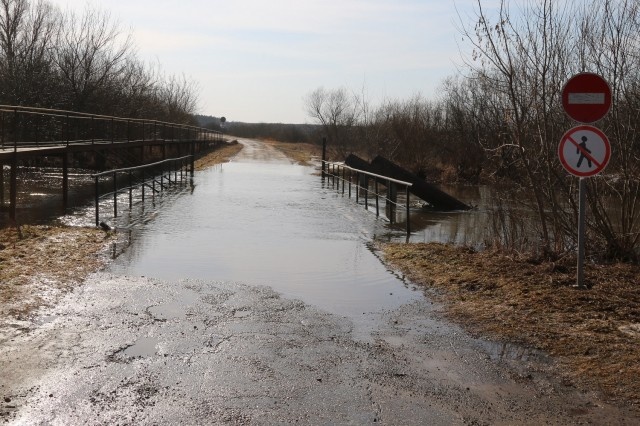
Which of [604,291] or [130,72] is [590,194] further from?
[130,72]

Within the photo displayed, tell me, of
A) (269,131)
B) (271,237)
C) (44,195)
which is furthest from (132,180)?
(269,131)

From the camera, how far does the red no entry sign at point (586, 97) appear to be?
743 cm

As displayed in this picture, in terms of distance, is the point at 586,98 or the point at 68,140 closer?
the point at 586,98

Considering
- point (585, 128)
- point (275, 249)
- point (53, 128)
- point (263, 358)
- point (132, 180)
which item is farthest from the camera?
point (132, 180)

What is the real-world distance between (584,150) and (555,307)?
1754 millimetres

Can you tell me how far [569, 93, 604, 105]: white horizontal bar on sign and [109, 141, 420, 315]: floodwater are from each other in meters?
2.88

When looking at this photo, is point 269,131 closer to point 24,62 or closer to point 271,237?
point 24,62

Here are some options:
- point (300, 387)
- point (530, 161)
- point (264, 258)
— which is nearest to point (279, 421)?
point (300, 387)

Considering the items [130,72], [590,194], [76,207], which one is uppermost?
[130,72]

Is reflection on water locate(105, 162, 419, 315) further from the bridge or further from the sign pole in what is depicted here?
the bridge

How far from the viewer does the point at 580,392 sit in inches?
193

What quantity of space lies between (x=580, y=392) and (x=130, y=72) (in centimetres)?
4541

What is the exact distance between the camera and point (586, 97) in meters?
7.49

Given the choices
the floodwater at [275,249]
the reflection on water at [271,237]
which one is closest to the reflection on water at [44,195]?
the reflection on water at [271,237]
